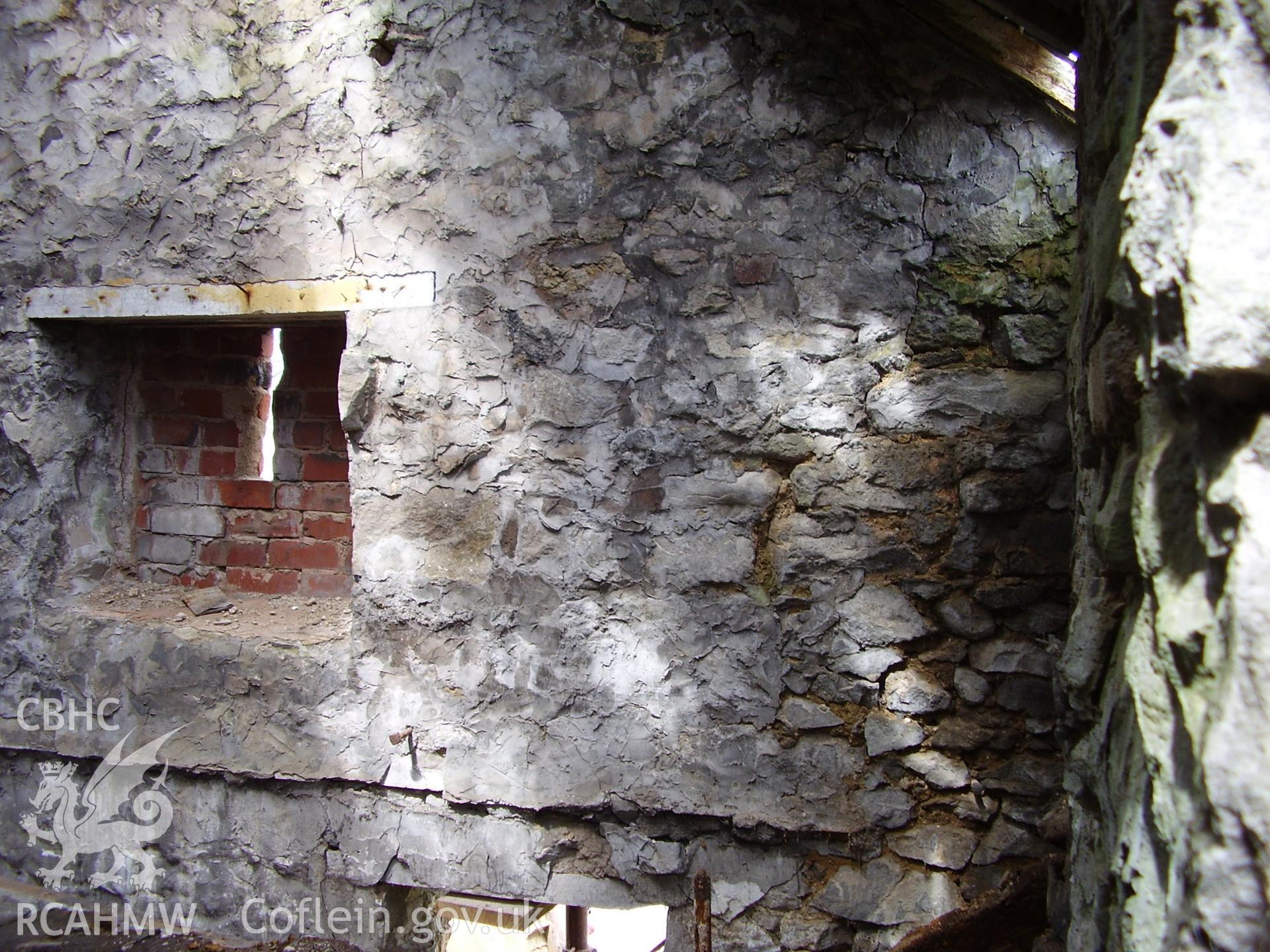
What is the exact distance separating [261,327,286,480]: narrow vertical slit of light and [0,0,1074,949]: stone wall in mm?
487

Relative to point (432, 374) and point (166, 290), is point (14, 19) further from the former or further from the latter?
point (432, 374)

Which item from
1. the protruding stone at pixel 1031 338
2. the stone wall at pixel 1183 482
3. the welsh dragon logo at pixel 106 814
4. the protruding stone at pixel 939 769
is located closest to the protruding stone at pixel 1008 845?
the protruding stone at pixel 939 769

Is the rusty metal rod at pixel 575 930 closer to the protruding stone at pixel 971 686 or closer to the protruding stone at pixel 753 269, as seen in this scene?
the protruding stone at pixel 971 686

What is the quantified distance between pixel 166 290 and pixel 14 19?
872 millimetres

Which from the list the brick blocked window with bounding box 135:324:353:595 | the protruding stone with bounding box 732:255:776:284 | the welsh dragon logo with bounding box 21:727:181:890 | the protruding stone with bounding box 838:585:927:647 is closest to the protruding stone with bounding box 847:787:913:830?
the protruding stone with bounding box 838:585:927:647

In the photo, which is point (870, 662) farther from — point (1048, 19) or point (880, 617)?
point (1048, 19)

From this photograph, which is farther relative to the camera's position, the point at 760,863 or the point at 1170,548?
the point at 760,863

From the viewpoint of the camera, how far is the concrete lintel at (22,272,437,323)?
6.55 feet

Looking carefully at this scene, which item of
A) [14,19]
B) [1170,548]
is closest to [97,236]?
[14,19]

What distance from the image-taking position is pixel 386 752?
204 cm

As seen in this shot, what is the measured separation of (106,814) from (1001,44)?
9.72ft

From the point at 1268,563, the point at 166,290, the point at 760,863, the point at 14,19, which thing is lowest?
the point at 760,863

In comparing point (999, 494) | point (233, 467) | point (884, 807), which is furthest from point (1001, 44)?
point (233, 467)

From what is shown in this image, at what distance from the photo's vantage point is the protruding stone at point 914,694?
5.83ft
